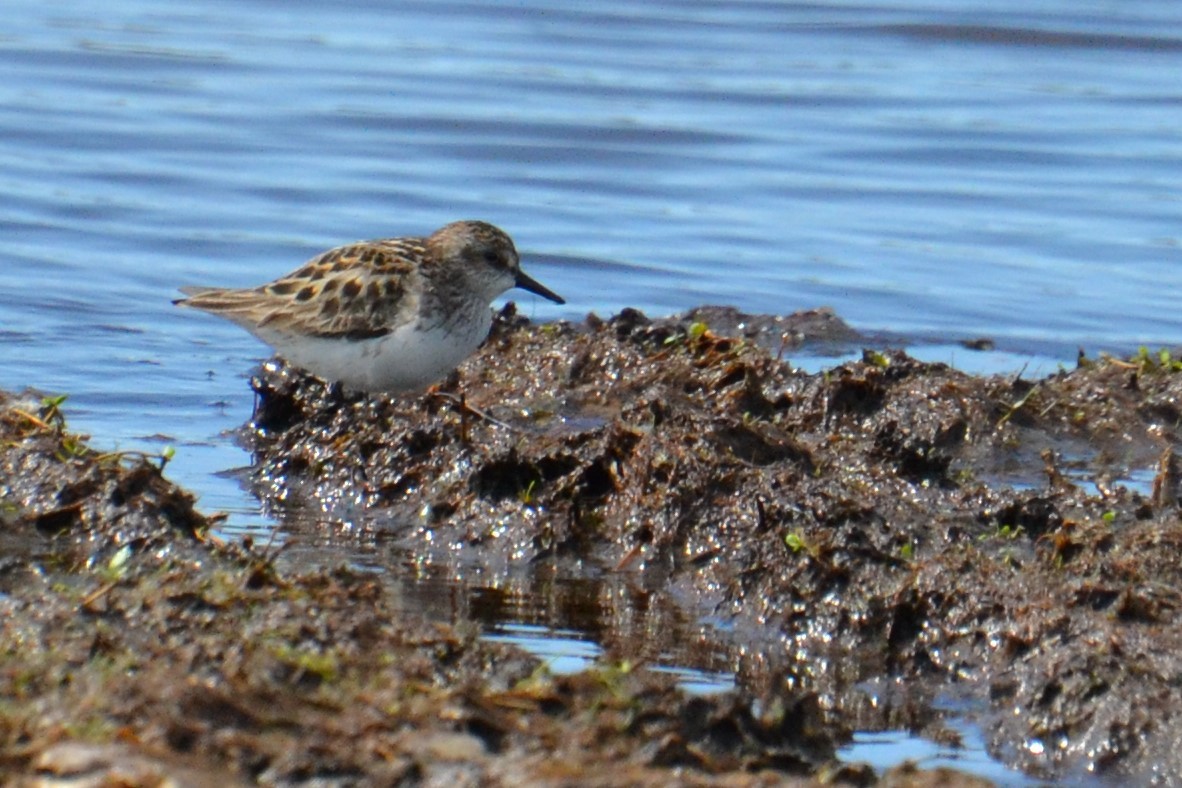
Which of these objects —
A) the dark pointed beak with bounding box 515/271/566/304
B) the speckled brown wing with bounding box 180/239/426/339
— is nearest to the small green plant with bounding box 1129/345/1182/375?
the dark pointed beak with bounding box 515/271/566/304

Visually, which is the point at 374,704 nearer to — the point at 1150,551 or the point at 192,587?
the point at 192,587

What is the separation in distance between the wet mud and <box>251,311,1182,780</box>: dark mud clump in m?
0.01

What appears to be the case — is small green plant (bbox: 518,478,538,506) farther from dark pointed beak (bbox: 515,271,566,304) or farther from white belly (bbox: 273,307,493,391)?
dark pointed beak (bbox: 515,271,566,304)

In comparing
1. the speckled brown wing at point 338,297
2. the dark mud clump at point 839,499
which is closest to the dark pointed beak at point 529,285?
the dark mud clump at point 839,499

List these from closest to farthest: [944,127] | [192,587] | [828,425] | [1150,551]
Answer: [192,587] < [1150,551] < [828,425] < [944,127]

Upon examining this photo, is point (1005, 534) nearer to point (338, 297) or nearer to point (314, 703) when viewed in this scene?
point (338, 297)

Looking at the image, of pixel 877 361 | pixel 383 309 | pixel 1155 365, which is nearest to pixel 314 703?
pixel 383 309

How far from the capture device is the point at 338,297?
25.3ft

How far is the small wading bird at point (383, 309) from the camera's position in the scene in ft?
25.0

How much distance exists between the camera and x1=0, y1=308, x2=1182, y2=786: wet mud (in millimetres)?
3975

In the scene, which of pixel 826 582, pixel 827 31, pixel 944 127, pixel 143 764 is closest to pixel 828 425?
pixel 826 582

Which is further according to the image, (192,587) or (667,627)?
(667,627)

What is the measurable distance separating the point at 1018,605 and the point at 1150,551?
65 centimetres

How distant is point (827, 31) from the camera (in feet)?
68.7
